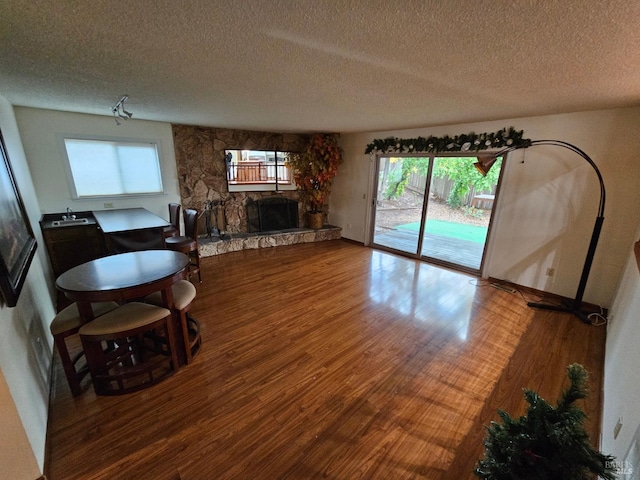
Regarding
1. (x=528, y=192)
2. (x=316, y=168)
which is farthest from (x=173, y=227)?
(x=528, y=192)

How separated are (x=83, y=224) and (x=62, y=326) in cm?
218

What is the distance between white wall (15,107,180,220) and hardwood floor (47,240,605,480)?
2.38m

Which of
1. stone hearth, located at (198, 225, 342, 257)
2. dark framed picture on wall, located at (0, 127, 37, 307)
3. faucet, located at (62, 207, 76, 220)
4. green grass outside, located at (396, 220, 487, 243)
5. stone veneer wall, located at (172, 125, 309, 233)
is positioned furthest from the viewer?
green grass outside, located at (396, 220, 487, 243)

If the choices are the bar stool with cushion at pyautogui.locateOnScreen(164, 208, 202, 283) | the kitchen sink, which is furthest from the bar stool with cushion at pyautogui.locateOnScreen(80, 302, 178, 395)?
the kitchen sink

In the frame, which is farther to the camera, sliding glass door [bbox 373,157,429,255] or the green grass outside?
the green grass outside

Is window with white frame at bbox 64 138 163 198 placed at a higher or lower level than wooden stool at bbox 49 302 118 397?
higher

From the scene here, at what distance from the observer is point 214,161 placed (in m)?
5.00

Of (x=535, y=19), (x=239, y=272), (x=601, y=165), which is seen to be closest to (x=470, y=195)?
(x=601, y=165)

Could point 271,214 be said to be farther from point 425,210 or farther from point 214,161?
point 425,210

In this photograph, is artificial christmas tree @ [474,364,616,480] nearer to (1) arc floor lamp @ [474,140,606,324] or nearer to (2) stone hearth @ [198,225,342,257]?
(1) arc floor lamp @ [474,140,606,324]

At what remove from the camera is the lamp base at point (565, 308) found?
2.89 m

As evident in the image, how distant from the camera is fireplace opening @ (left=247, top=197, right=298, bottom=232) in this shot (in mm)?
5598

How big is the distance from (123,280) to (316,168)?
4.33m

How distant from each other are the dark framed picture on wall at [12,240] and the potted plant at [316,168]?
4.23 metres
